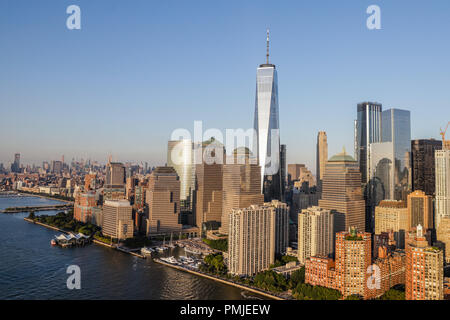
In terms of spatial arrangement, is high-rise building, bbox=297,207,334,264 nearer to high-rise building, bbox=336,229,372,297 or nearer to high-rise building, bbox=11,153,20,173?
high-rise building, bbox=336,229,372,297

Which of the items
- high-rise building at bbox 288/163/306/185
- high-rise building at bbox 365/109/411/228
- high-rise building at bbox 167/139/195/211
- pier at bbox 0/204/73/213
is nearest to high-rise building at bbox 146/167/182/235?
high-rise building at bbox 167/139/195/211

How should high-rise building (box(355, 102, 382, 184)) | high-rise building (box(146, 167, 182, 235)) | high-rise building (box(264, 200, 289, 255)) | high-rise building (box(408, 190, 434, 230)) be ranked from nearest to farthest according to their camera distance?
high-rise building (box(264, 200, 289, 255)), high-rise building (box(408, 190, 434, 230)), high-rise building (box(146, 167, 182, 235)), high-rise building (box(355, 102, 382, 184))

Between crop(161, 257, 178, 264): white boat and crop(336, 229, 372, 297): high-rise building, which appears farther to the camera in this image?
crop(161, 257, 178, 264): white boat

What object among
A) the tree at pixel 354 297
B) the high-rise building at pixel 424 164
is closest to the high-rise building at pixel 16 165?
the high-rise building at pixel 424 164

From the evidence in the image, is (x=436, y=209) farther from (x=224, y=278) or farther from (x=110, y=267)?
(x=110, y=267)

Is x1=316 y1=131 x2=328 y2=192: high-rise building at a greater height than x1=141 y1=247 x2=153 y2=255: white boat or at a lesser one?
greater

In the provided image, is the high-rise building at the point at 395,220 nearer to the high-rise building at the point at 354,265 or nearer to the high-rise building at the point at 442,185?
the high-rise building at the point at 442,185

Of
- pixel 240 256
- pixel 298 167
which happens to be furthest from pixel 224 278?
pixel 298 167

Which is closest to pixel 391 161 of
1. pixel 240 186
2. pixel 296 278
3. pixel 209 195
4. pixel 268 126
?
pixel 268 126
